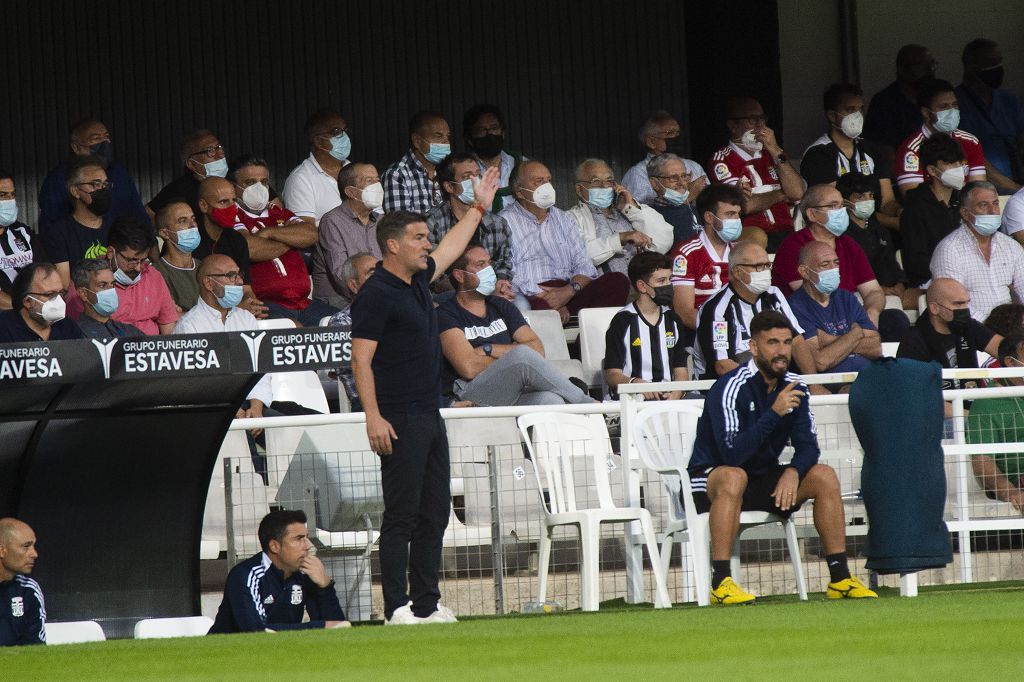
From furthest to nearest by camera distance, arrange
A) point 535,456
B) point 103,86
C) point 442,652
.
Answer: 1. point 103,86
2. point 535,456
3. point 442,652

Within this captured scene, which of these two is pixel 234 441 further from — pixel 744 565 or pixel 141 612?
pixel 744 565

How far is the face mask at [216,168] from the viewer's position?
11.6m

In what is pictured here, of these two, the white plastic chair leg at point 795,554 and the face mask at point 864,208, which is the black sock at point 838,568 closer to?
the white plastic chair leg at point 795,554

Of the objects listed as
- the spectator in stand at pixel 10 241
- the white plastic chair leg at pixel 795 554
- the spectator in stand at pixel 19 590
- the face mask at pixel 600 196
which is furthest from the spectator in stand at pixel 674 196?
the spectator in stand at pixel 19 590

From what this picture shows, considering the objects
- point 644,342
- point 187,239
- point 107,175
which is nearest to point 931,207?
point 644,342

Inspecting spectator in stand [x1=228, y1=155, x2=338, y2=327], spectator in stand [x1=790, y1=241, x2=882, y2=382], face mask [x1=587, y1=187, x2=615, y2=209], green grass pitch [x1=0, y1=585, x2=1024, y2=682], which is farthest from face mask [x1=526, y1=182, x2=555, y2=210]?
green grass pitch [x1=0, y1=585, x2=1024, y2=682]

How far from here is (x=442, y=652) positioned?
5445 millimetres

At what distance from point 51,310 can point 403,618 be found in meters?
3.28

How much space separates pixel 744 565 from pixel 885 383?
5.59 feet

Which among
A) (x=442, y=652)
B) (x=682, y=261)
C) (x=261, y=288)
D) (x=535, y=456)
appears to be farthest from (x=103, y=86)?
(x=442, y=652)

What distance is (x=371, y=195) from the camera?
11133 millimetres

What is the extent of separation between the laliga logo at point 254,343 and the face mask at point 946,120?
7209 mm

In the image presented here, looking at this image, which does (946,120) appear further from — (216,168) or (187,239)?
(187,239)

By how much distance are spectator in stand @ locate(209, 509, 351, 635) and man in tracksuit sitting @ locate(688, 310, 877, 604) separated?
1775 mm
